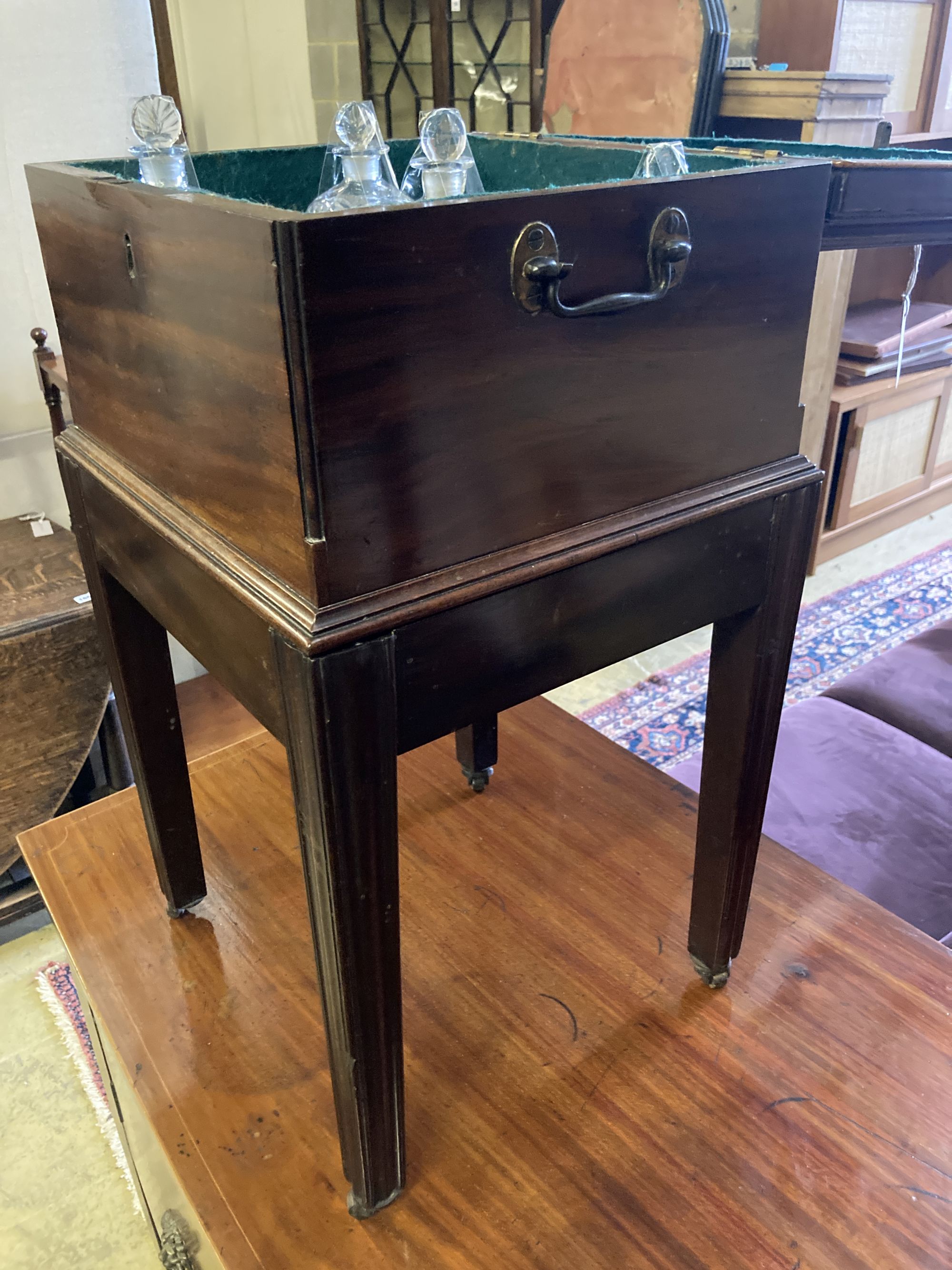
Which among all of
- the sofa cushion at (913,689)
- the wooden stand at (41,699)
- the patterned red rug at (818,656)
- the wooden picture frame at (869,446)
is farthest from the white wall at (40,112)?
the wooden picture frame at (869,446)

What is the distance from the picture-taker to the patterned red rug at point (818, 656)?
1957mm

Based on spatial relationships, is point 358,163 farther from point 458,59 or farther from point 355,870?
point 458,59

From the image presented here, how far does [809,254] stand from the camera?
66 centimetres

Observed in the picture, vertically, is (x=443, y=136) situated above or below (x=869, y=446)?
above

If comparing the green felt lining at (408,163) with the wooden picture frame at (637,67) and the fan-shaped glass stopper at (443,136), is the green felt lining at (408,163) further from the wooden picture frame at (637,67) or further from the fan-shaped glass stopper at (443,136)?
the wooden picture frame at (637,67)

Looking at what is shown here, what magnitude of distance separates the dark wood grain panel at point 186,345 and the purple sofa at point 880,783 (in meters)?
0.80

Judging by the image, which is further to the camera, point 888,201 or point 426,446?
point 888,201

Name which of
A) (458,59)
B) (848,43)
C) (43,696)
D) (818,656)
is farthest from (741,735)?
(458,59)

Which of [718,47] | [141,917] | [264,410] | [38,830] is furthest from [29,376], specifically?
[264,410]

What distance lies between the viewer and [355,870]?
1.90 ft

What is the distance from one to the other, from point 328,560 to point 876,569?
2.37 m

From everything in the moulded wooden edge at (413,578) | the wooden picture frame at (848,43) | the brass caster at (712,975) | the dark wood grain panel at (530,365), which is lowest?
the brass caster at (712,975)

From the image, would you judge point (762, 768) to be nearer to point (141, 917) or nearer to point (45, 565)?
point (141, 917)

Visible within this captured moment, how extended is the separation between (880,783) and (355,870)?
83 centimetres
